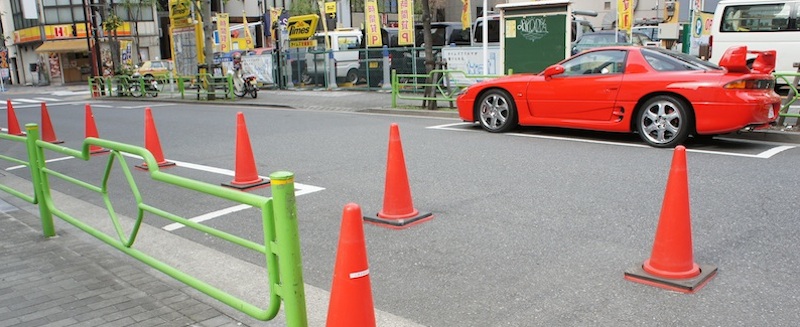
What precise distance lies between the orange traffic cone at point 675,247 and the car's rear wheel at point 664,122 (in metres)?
5.14

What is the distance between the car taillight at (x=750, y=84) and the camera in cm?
828

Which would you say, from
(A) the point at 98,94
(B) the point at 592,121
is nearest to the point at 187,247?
(B) the point at 592,121

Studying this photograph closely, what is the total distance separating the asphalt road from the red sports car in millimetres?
354

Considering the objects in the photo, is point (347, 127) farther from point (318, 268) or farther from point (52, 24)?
point (52, 24)

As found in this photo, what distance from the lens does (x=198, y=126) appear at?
14.1 m

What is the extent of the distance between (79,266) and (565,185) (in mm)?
4731

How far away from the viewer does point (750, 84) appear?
27.6 ft

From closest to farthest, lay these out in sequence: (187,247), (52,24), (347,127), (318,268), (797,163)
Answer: (318,268)
(187,247)
(797,163)
(347,127)
(52,24)

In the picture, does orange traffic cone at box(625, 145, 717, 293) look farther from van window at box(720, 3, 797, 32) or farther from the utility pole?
the utility pole

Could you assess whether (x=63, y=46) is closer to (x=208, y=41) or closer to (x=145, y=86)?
(x=145, y=86)

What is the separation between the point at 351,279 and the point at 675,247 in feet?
7.44

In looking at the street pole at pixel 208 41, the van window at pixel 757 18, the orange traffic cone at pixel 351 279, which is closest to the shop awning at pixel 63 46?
the street pole at pixel 208 41

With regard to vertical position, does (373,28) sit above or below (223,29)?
below

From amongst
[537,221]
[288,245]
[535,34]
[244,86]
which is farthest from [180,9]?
[288,245]
